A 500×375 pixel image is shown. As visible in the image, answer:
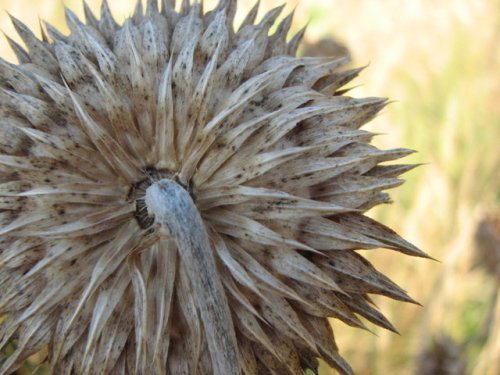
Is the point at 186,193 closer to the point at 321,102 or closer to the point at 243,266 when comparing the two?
the point at 243,266

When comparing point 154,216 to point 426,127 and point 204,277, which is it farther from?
point 426,127

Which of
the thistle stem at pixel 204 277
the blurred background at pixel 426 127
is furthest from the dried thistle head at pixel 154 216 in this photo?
the blurred background at pixel 426 127

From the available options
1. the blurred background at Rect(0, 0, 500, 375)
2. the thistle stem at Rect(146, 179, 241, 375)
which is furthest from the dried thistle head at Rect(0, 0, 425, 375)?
the blurred background at Rect(0, 0, 500, 375)

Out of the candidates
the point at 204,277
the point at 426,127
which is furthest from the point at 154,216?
the point at 426,127

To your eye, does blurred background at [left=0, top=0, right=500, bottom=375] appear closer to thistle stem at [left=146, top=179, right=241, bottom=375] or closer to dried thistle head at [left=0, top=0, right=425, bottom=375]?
dried thistle head at [left=0, top=0, right=425, bottom=375]

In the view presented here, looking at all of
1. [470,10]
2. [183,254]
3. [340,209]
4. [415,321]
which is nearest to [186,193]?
[183,254]

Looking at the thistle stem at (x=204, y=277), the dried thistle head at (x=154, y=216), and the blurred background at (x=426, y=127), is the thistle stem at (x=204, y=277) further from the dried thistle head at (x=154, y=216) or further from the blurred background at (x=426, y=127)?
the blurred background at (x=426, y=127)
